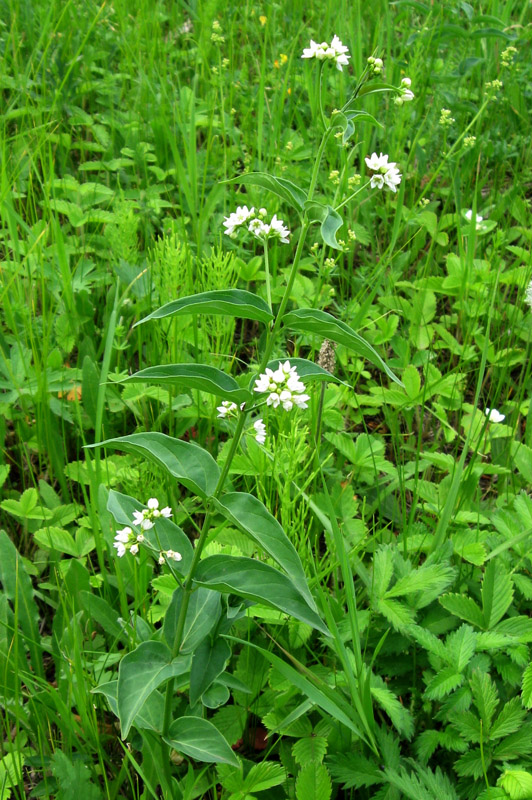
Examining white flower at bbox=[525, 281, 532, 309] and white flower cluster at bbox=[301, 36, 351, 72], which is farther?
white flower at bbox=[525, 281, 532, 309]

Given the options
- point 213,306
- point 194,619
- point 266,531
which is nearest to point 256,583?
point 266,531

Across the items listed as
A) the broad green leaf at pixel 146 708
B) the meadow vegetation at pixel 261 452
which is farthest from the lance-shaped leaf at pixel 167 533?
the broad green leaf at pixel 146 708

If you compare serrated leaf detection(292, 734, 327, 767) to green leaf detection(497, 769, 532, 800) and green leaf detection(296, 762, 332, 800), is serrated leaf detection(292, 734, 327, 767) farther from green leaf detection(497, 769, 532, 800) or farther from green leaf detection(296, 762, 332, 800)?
green leaf detection(497, 769, 532, 800)

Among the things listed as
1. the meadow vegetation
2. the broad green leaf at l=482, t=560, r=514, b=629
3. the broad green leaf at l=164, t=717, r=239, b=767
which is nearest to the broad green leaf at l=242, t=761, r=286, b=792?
the meadow vegetation

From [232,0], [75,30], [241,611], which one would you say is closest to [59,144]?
[75,30]

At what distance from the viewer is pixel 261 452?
1.63 meters

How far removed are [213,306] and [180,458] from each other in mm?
269

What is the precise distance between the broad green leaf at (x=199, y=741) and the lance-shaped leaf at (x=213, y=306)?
0.69m

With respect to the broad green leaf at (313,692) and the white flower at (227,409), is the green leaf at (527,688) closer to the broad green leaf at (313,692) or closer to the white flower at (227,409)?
the broad green leaf at (313,692)

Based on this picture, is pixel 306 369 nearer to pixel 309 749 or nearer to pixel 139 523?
pixel 139 523

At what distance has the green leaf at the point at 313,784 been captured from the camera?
1.17 meters

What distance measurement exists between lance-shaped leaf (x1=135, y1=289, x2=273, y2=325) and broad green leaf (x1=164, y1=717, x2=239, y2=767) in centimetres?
69

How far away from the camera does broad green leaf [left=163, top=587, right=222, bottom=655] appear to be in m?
1.21

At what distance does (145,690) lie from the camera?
1127 mm
